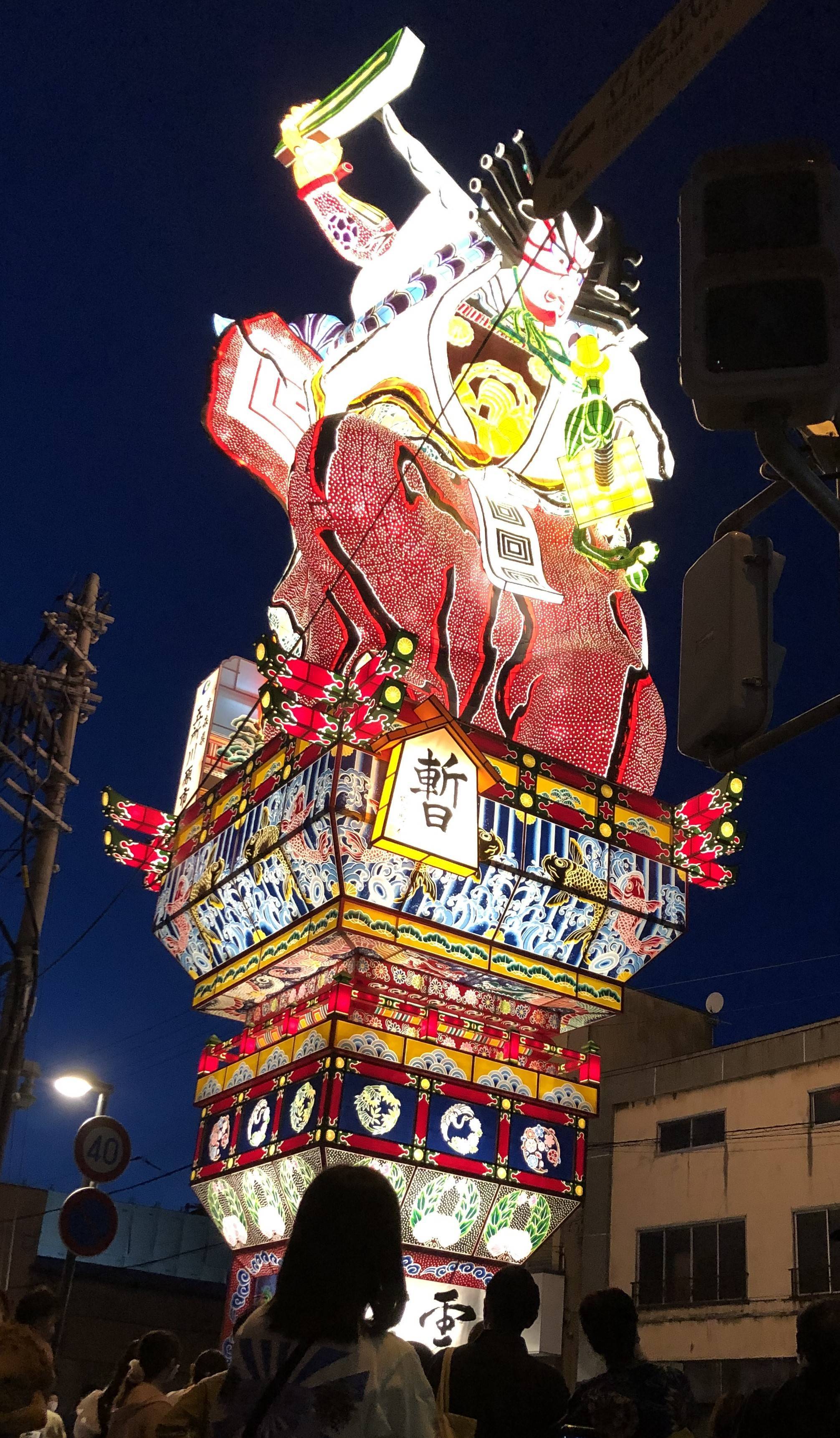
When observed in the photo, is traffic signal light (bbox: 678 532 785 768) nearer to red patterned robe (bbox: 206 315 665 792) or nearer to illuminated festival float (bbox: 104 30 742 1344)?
illuminated festival float (bbox: 104 30 742 1344)

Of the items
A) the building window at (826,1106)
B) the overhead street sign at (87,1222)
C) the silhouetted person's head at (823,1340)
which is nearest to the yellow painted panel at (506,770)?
the overhead street sign at (87,1222)

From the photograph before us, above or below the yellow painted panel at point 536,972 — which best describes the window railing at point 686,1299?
below

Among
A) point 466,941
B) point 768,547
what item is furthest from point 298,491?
point 768,547

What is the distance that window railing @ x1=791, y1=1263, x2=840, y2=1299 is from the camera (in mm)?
→ 21359

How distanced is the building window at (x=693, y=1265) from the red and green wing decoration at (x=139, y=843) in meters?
14.5

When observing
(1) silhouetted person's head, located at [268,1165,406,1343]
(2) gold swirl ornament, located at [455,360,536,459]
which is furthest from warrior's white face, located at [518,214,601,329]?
(1) silhouetted person's head, located at [268,1165,406,1343]

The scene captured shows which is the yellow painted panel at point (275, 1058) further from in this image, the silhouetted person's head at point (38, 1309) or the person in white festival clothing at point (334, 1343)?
the person in white festival clothing at point (334, 1343)

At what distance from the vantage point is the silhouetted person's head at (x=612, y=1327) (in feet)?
15.2

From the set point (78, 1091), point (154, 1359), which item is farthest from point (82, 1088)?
point (154, 1359)

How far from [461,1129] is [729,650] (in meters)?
8.46

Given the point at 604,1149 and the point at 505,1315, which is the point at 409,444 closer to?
the point at 505,1315

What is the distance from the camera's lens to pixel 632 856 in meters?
12.8

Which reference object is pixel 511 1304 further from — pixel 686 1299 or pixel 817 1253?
pixel 686 1299

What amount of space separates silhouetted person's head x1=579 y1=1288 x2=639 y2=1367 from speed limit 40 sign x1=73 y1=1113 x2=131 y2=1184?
706 cm
